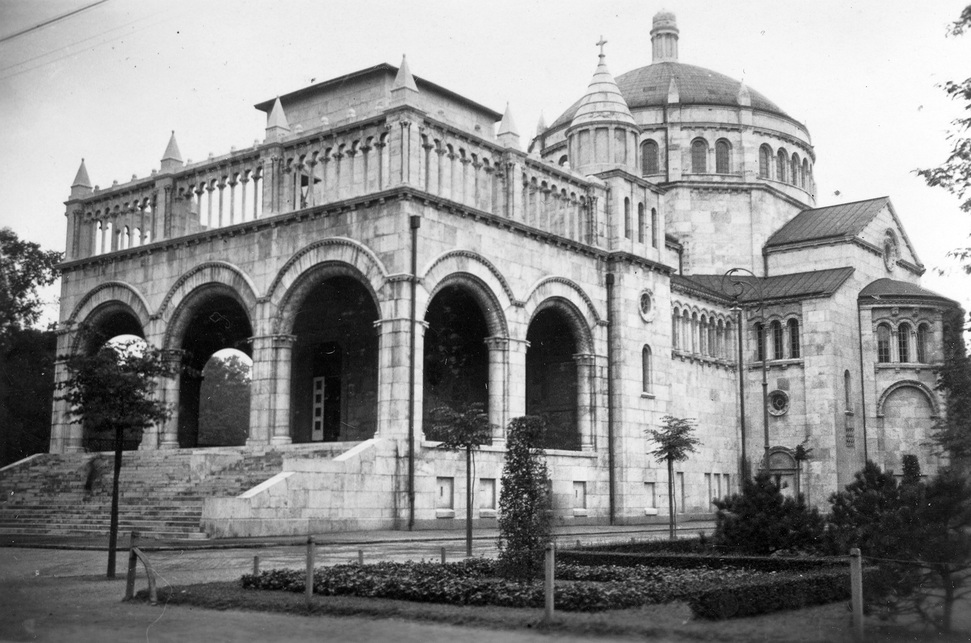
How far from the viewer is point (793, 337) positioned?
5247 centimetres

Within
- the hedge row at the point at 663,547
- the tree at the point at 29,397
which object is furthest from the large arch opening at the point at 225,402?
the hedge row at the point at 663,547

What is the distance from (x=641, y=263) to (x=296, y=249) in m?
13.9

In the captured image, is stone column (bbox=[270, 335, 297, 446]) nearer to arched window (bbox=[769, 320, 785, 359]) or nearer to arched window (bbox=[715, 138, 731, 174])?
arched window (bbox=[769, 320, 785, 359])

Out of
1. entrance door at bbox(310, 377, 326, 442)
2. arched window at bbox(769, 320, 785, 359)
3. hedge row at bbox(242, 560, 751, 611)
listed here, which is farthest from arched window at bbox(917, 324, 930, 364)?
hedge row at bbox(242, 560, 751, 611)

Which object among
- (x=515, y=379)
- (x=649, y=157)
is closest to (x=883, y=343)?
(x=649, y=157)

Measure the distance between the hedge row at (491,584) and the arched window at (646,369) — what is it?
24759mm

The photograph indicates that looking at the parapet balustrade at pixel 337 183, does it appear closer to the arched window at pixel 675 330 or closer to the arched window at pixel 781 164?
the arched window at pixel 675 330

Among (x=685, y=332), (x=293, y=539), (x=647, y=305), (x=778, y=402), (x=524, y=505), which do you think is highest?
(x=647, y=305)

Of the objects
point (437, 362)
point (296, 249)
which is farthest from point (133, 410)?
point (437, 362)

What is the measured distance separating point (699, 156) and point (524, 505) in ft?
147

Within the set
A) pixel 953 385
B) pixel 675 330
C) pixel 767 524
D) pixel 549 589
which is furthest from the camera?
pixel 675 330

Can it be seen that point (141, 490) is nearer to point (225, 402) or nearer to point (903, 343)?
point (903, 343)

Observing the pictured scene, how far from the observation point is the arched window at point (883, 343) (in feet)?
174

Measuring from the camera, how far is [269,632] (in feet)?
42.4
